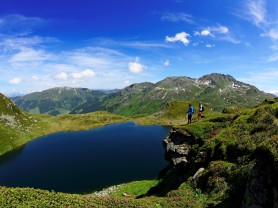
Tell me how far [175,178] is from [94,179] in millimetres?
40329

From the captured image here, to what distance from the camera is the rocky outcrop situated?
45.2 m

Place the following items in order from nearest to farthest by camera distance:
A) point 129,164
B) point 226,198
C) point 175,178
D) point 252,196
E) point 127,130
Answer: point 252,196 < point 226,198 < point 175,178 < point 129,164 < point 127,130

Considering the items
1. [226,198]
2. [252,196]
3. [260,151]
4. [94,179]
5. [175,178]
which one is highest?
[260,151]

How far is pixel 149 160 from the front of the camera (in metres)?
94.8

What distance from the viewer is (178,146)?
1868 inches

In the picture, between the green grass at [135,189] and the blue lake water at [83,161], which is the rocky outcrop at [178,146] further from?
the blue lake water at [83,161]

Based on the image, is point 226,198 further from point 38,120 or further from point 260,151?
point 38,120

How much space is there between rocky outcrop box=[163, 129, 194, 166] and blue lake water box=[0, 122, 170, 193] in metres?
31.2

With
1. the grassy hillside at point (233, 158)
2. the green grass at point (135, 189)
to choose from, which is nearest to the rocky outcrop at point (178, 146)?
the grassy hillside at point (233, 158)

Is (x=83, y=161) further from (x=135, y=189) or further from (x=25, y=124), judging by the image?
(x=25, y=124)

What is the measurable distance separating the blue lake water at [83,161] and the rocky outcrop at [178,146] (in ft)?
102

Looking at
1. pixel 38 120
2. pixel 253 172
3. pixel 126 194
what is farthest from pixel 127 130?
pixel 253 172

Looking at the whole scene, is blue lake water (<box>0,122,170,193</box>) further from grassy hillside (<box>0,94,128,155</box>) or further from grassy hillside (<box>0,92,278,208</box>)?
grassy hillside (<box>0,92,278,208</box>)

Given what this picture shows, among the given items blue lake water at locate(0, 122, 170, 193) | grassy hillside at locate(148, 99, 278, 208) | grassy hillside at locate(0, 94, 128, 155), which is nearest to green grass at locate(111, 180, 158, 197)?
grassy hillside at locate(148, 99, 278, 208)
